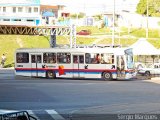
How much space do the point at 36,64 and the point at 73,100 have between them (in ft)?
54.4

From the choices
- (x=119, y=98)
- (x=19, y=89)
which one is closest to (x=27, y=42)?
(x=19, y=89)

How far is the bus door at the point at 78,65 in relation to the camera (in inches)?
1545

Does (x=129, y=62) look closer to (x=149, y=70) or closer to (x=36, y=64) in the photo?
(x=149, y=70)

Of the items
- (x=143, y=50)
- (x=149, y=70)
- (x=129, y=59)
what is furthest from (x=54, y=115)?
(x=143, y=50)

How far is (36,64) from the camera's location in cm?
4062

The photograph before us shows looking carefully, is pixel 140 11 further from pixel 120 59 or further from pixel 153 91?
pixel 153 91

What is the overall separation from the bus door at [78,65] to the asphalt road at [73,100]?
5.87 metres

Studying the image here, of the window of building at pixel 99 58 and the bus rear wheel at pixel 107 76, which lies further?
the window of building at pixel 99 58

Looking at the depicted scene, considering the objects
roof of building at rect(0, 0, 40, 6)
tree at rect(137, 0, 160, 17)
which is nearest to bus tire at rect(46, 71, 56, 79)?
roof of building at rect(0, 0, 40, 6)

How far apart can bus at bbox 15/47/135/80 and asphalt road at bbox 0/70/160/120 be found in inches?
232

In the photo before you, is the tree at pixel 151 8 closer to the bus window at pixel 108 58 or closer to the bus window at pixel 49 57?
the bus window at pixel 49 57

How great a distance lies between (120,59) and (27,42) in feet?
152

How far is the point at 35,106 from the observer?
2191 centimetres

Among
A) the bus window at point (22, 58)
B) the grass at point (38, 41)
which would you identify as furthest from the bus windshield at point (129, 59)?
the grass at point (38, 41)
